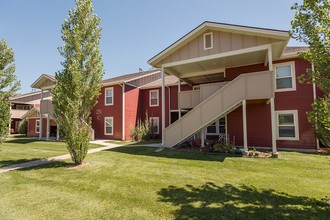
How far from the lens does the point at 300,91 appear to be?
1176 cm

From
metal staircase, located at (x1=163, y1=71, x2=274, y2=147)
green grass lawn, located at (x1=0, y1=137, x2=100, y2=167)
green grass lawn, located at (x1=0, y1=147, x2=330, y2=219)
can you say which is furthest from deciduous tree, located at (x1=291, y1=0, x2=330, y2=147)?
green grass lawn, located at (x1=0, y1=137, x2=100, y2=167)

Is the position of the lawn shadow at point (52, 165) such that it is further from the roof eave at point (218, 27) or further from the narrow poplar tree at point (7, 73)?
the roof eave at point (218, 27)

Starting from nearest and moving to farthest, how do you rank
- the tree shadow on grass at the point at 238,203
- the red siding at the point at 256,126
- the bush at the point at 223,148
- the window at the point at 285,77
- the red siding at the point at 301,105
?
the tree shadow on grass at the point at 238,203 → the bush at the point at 223,148 → the red siding at the point at 301,105 → the window at the point at 285,77 → the red siding at the point at 256,126

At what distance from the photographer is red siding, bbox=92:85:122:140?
18641 millimetres

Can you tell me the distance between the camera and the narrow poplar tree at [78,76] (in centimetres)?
825

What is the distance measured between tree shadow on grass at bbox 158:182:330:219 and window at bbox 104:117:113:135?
1471 centimetres

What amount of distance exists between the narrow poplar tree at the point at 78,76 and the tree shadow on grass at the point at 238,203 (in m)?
5.21

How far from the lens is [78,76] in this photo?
815cm

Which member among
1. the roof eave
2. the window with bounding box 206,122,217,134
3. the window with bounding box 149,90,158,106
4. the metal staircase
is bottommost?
the window with bounding box 206,122,217,134

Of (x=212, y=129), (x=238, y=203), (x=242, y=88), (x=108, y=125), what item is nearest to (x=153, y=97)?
(x=108, y=125)

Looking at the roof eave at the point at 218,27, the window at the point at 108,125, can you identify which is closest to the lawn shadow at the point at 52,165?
the roof eave at the point at 218,27

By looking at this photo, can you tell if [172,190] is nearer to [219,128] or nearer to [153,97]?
[219,128]

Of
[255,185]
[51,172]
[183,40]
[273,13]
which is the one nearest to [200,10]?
[183,40]

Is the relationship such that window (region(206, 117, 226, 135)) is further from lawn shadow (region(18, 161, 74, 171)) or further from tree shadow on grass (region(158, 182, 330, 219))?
lawn shadow (region(18, 161, 74, 171))
